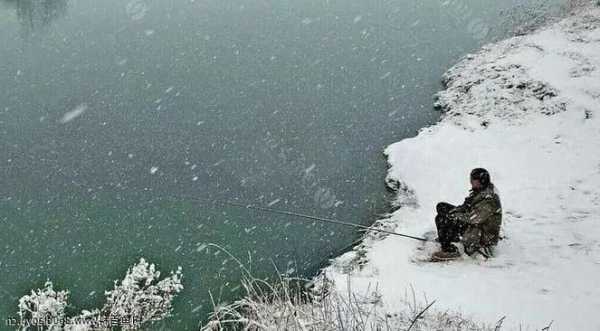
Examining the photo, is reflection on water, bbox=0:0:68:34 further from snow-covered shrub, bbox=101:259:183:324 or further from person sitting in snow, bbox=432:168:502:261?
person sitting in snow, bbox=432:168:502:261

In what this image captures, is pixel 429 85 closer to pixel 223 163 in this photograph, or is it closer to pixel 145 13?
pixel 223 163


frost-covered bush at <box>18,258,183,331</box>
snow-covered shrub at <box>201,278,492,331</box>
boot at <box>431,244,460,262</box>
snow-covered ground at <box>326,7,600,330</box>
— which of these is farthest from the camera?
frost-covered bush at <box>18,258,183,331</box>

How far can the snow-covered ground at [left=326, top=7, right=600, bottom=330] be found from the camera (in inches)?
258

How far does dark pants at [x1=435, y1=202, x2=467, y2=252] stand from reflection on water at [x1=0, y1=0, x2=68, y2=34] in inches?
802

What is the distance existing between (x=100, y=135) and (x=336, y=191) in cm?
672

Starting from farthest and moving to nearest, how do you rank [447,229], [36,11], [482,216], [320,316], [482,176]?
[36,11], [447,229], [482,216], [482,176], [320,316]

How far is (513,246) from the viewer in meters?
7.75

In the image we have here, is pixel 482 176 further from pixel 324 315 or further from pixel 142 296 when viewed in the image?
pixel 142 296

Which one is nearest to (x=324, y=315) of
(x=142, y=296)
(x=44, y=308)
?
(x=142, y=296)

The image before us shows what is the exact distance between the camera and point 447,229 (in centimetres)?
750

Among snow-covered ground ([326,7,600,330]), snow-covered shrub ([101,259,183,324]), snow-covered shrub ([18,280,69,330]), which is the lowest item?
snow-covered ground ([326,7,600,330])

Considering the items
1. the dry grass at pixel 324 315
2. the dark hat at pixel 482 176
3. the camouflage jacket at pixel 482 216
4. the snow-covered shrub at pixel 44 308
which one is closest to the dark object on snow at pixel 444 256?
the camouflage jacket at pixel 482 216

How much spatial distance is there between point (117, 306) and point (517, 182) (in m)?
7.38

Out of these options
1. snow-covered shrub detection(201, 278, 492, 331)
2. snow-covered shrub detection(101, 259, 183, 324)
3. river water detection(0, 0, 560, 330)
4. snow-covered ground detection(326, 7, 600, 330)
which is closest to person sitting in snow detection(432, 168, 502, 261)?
snow-covered ground detection(326, 7, 600, 330)
